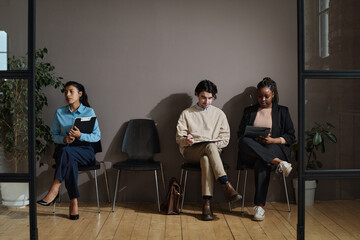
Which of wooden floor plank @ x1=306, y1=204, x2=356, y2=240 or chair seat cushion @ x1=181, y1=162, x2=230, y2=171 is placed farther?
chair seat cushion @ x1=181, y1=162, x2=230, y2=171

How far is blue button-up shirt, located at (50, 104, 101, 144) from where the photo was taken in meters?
4.58

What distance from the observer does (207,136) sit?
185 inches

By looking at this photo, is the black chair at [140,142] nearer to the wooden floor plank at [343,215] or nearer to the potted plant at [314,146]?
the potted plant at [314,146]

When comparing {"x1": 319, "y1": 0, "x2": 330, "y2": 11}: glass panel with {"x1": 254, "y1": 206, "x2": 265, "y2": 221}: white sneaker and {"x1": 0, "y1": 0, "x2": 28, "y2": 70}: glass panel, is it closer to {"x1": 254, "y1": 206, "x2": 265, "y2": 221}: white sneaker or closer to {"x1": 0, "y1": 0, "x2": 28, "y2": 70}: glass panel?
{"x1": 0, "y1": 0, "x2": 28, "y2": 70}: glass panel

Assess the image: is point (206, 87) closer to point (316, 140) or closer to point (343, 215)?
point (316, 140)

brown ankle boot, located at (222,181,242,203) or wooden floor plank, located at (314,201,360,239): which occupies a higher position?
wooden floor plank, located at (314,201,360,239)

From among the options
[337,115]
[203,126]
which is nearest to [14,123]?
[337,115]

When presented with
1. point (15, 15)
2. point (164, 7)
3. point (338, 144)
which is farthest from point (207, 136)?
point (15, 15)

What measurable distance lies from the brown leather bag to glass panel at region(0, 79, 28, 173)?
6.02 feet

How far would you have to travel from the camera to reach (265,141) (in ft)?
15.0

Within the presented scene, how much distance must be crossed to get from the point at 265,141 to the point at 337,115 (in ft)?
5.88

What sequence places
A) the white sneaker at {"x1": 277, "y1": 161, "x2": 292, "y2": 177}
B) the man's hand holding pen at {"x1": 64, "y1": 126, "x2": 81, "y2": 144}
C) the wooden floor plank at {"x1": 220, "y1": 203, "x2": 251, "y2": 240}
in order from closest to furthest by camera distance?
the wooden floor plank at {"x1": 220, "y1": 203, "x2": 251, "y2": 240}, the white sneaker at {"x1": 277, "y1": 161, "x2": 292, "y2": 177}, the man's hand holding pen at {"x1": 64, "y1": 126, "x2": 81, "y2": 144}

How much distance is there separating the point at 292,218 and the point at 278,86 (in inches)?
55.0

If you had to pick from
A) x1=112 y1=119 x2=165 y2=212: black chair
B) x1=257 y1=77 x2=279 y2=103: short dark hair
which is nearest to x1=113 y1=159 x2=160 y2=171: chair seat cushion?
x1=112 y1=119 x2=165 y2=212: black chair
